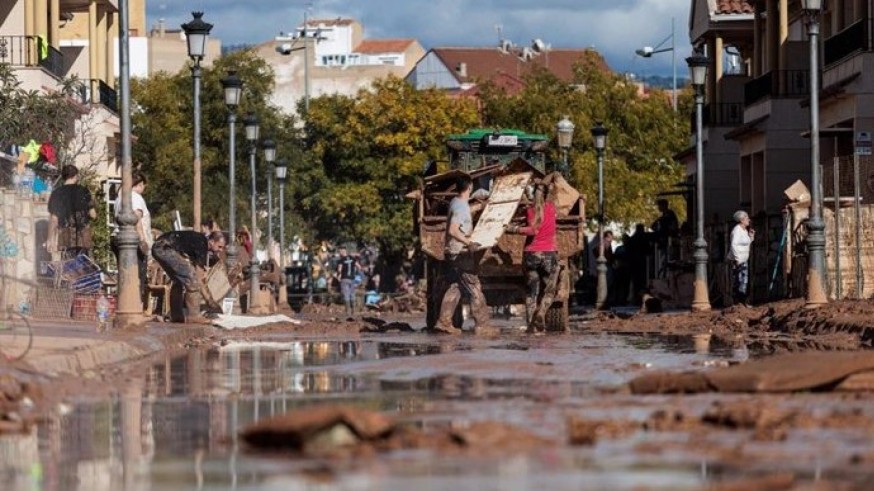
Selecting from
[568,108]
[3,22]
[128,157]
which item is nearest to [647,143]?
[568,108]

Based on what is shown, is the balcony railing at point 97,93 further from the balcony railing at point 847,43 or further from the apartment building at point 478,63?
the apartment building at point 478,63

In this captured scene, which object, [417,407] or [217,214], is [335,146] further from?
[417,407]

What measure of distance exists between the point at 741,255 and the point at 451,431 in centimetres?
2772

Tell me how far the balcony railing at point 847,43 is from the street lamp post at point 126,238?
721 inches

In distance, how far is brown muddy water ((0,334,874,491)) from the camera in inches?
393

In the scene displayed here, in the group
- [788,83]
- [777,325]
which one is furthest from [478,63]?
[777,325]

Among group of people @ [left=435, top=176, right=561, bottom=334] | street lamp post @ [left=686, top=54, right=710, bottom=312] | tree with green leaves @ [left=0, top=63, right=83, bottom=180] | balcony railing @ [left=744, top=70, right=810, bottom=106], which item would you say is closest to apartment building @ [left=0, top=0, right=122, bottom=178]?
tree with green leaves @ [left=0, top=63, right=83, bottom=180]

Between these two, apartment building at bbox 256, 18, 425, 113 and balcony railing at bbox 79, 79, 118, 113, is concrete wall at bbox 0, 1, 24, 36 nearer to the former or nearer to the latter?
balcony railing at bbox 79, 79, 118, 113

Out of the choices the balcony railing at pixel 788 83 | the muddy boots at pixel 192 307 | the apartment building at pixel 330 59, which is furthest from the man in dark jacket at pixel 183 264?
the apartment building at pixel 330 59

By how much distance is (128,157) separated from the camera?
27.3m

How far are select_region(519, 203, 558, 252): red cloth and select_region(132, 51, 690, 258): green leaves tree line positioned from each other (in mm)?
49253

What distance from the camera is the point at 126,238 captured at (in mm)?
26594

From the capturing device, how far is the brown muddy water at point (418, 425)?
32.8 feet

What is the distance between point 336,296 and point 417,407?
52875mm
